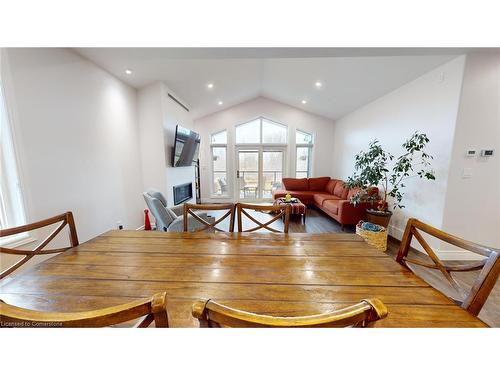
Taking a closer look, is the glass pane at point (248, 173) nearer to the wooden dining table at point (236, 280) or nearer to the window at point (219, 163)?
the window at point (219, 163)

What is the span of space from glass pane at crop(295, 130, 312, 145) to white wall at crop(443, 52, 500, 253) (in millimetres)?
3907

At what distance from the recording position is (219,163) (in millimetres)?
6133

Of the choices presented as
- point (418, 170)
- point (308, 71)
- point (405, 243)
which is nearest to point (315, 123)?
point (308, 71)

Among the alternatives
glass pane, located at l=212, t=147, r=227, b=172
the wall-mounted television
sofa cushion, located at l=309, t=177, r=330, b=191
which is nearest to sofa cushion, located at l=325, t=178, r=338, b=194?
sofa cushion, located at l=309, t=177, r=330, b=191

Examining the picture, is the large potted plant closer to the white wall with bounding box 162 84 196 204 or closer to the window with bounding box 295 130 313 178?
the window with bounding box 295 130 313 178

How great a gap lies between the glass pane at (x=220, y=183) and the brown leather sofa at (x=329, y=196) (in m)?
1.87

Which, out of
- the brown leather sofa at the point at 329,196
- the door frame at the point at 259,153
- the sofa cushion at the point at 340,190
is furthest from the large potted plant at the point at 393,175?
the door frame at the point at 259,153

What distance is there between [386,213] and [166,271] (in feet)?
10.3

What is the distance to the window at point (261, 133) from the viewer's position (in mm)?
6004

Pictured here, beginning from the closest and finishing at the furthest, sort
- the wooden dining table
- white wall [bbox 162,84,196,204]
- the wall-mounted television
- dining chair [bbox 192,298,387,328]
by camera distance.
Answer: dining chair [bbox 192,298,387,328], the wooden dining table, white wall [bbox 162,84,196,204], the wall-mounted television

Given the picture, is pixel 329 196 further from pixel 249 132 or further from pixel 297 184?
pixel 249 132

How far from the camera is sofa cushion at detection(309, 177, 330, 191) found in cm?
551

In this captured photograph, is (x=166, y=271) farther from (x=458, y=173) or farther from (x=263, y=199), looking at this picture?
(x=263, y=199)
